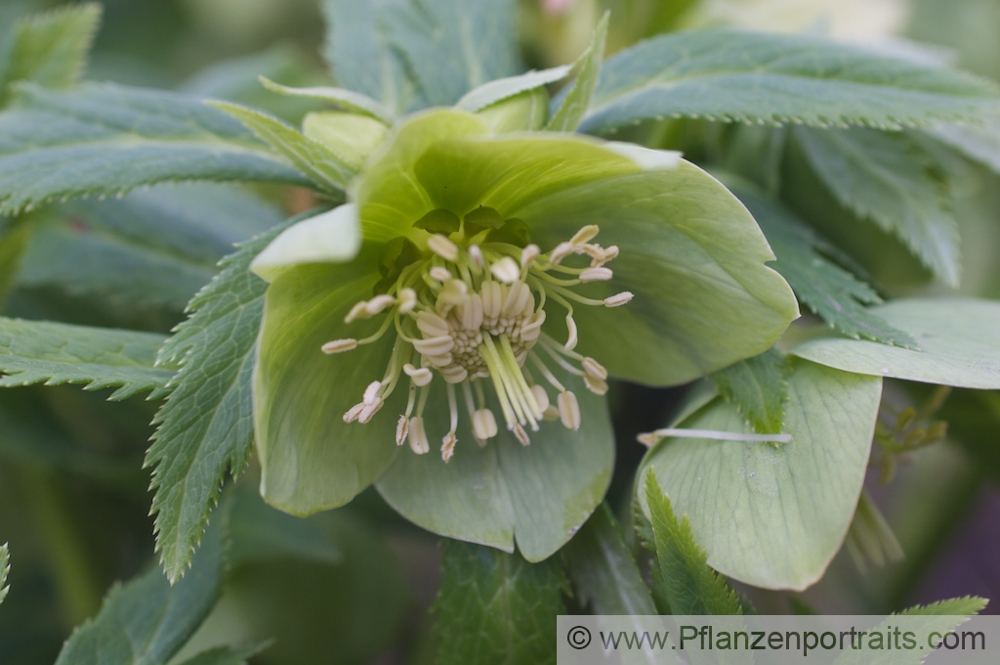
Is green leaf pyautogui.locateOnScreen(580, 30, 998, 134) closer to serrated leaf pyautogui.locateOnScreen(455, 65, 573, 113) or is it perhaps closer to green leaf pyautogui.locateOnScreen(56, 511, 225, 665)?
serrated leaf pyautogui.locateOnScreen(455, 65, 573, 113)

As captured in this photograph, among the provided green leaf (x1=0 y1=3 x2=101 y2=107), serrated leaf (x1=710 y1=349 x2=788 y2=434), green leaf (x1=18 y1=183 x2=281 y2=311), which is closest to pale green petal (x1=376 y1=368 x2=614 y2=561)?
serrated leaf (x1=710 y1=349 x2=788 y2=434)

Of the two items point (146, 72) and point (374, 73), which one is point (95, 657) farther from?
point (146, 72)

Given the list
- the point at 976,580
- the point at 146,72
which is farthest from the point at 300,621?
the point at 976,580

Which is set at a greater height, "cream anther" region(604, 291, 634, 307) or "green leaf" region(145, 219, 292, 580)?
"cream anther" region(604, 291, 634, 307)

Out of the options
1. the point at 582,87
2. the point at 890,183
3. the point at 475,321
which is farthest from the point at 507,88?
the point at 890,183

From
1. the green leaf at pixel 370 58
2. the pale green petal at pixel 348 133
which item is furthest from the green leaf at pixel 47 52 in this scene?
the pale green petal at pixel 348 133

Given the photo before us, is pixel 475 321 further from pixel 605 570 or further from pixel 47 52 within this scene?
pixel 47 52
